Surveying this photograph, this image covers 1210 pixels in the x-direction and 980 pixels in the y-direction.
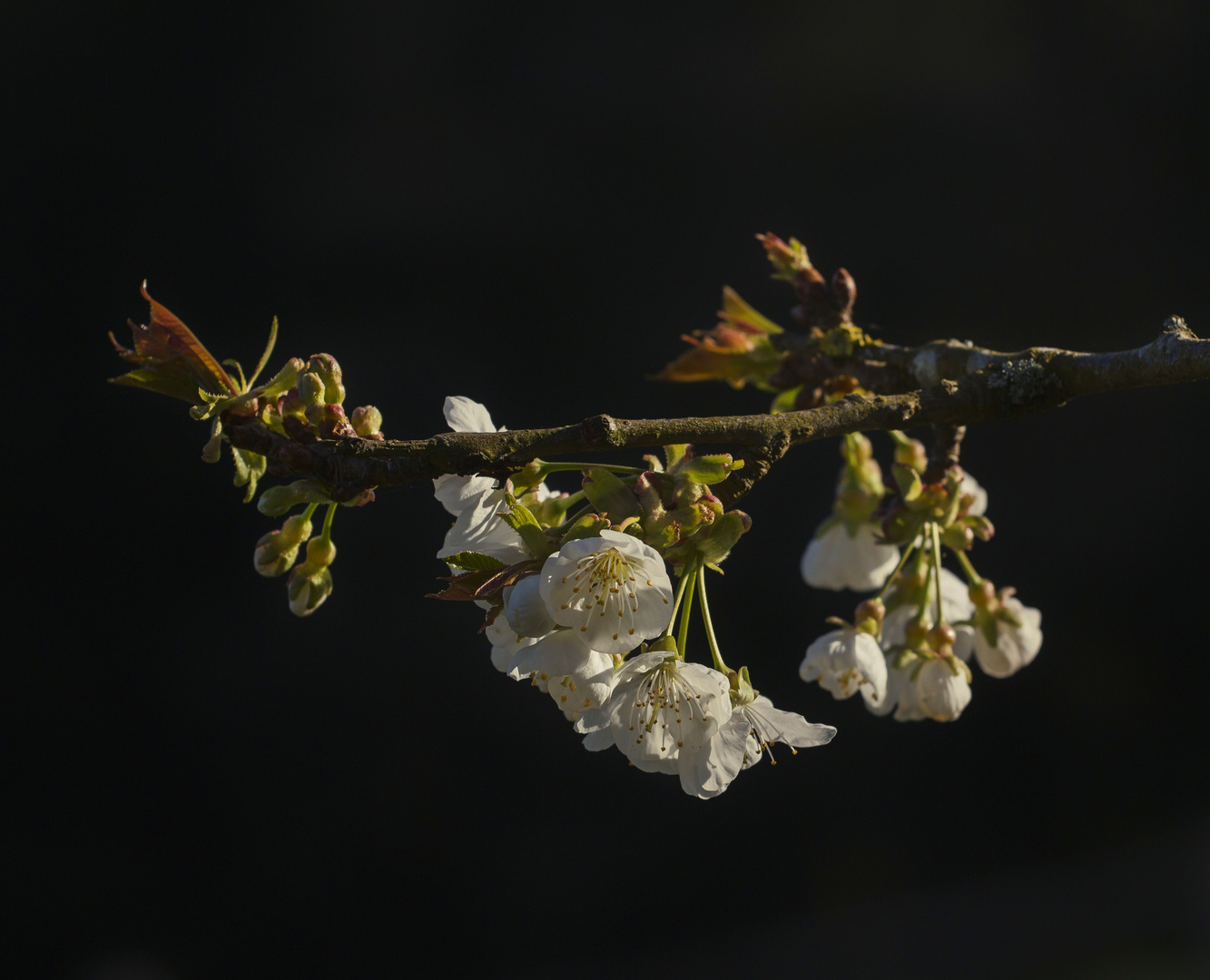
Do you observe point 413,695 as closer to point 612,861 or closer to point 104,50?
point 612,861

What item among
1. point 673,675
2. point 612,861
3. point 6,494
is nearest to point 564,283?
point 6,494

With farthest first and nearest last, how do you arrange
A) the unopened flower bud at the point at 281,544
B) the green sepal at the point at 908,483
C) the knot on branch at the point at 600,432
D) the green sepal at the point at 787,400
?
the green sepal at the point at 787,400, the green sepal at the point at 908,483, the unopened flower bud at the point at 281,544, the knot on branch at the point at 600,432

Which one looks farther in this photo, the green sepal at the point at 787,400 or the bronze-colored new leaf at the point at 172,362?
the green sepal at the point at 787,400

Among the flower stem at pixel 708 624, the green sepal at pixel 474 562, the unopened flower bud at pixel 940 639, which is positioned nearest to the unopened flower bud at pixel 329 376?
the green sepal at pixel 474 562

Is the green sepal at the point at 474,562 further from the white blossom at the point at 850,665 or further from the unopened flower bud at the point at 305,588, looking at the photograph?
the white blossom at the point at 850,665

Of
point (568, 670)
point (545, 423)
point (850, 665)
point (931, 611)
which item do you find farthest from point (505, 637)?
point (545, 423)

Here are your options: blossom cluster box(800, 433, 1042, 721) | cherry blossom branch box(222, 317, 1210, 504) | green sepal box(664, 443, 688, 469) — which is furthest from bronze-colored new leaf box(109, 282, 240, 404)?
blossom cluster box(800, 433, 1042, 721)

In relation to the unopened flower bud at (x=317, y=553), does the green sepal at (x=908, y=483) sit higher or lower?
higher
